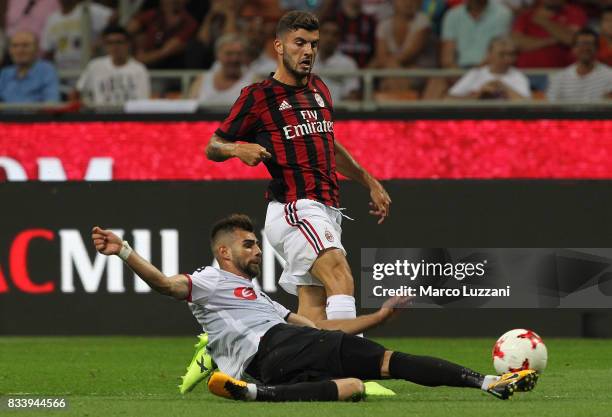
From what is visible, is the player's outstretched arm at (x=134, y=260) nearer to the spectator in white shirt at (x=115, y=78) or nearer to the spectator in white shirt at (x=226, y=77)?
the spectator in white shirt at (x=226, y=77)

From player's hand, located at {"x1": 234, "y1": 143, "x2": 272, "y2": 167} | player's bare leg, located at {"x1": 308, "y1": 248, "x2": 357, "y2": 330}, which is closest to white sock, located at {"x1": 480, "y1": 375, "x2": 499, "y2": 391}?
player's bare leg, located at {"x1": 308, "y1": 248, "x2": 357, "y2": 330}

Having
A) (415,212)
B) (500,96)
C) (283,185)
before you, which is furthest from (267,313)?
(500,96)

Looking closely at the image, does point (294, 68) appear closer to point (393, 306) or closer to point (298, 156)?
point (298, 156)

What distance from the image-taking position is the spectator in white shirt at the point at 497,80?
14930 millimetres

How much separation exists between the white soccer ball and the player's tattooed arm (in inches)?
67.9

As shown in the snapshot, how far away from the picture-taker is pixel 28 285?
1352 centimetres

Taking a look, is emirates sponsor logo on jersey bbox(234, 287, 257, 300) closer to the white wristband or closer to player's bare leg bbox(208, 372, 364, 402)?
player's bare leg bbox(208, 372, 364, 402)

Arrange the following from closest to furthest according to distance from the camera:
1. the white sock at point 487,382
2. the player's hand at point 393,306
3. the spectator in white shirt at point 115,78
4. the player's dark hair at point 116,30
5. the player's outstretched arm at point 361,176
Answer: the player's hand at point 393,306
the white sock at point 487,382
the player's outstretched arm at point 361,176
the spectator in white shirt at point 115,78
the player's dark hair at point 116,30

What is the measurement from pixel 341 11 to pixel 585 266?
4640 mm

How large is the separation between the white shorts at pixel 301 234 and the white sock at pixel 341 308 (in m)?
0.32

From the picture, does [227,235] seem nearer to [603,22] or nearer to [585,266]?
[585,266]

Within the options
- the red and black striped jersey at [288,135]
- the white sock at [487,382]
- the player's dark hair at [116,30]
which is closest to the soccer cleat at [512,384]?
the white sock at [487,382]

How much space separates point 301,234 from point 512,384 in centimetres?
186

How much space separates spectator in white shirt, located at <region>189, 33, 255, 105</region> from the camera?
15.1m
